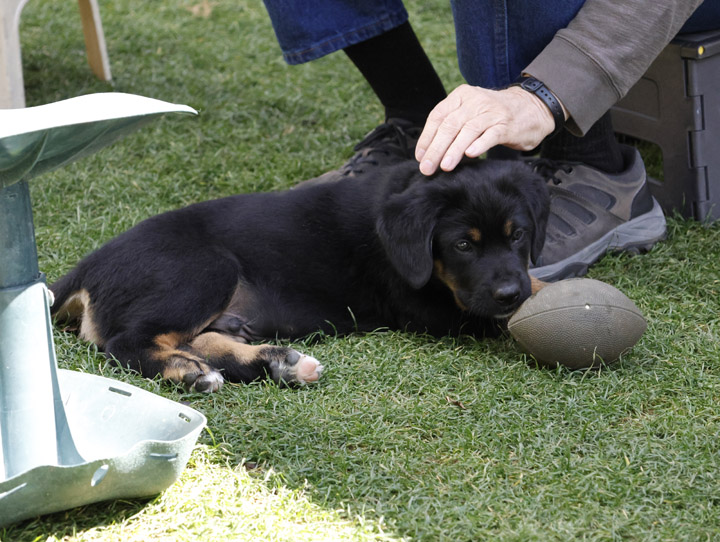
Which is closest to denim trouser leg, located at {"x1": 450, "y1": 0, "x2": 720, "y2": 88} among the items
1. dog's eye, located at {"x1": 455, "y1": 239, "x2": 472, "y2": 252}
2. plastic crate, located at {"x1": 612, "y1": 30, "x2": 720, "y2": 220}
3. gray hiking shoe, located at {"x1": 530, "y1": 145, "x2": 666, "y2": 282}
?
plastic crate, located at {"x1": 612, "y1": 30, "x2": 720, "y2": 220}

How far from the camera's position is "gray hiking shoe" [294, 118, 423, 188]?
12.7ft

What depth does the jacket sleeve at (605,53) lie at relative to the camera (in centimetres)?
281

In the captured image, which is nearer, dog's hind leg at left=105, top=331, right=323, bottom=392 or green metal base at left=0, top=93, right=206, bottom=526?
green metal base at left=0, top=93, right=206, bottom=526

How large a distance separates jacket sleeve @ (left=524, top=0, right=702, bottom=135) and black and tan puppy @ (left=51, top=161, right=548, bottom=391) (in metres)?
0.30

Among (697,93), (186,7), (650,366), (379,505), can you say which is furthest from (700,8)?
(186,7)

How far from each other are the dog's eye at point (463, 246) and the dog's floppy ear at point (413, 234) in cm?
9

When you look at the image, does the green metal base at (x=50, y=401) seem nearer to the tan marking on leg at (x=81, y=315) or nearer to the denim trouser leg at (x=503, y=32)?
the tan marking on leg at (x=81, y=315)

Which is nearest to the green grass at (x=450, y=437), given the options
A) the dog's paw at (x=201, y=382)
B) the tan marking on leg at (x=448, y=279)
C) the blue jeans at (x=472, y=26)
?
the dog's paw at (x=201, y=382)

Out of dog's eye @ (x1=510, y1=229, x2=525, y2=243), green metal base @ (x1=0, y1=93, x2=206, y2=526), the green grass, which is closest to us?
green metal base @ (x1=0, y1=93, x2=206, y2=526)

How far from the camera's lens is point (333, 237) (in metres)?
3.05

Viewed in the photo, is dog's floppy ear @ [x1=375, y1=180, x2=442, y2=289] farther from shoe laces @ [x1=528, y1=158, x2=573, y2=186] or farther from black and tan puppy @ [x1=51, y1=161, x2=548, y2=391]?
shoe laces @ [x1=528, y1=158, x2=573, y2=186]

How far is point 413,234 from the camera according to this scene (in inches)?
109

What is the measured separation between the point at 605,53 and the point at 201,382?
165cm

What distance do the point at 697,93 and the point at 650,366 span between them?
1.44m
